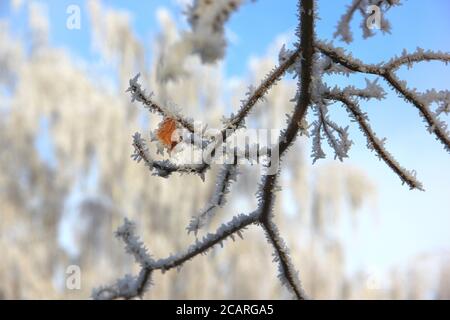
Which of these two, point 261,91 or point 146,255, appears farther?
point 146,255

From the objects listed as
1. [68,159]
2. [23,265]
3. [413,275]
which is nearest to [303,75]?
[23,265]

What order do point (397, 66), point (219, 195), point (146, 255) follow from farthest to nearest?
point (146, 255), point (219, 195), point (397, 66)

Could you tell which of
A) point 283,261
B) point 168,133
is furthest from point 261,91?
point 283,261

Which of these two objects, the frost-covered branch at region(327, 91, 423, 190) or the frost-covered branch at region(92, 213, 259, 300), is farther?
the frost-covered branch at region(92, 213, 259, 300)

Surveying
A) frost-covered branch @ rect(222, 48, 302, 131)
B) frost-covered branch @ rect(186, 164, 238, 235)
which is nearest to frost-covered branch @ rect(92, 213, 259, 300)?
frost-covered branch @ rect(186, 164, 238, 235)

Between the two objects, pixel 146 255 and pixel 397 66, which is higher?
pixel 397 66

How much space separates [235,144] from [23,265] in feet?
13.8

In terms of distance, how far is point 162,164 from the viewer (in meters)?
0.64

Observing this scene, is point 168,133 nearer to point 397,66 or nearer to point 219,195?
point 219,195

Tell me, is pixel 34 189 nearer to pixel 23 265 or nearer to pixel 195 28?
pixel 23 265

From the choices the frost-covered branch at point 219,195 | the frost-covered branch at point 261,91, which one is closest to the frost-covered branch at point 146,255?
the frost-covered branch at point 219,195

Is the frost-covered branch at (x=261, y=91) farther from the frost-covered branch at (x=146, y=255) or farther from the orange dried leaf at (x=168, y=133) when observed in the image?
the frost-covered branch at (x=146, y=255)

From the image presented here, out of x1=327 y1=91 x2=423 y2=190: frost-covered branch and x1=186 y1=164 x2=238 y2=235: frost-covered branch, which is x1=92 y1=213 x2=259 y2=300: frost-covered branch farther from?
x1=327 y1=91 x2=423 y2=190: frost-covered branch

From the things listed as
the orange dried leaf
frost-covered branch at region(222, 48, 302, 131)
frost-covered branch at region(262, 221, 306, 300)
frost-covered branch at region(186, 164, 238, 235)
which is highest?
frost-covered branch at region(222, 48, 302, 131)
